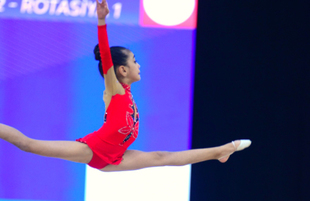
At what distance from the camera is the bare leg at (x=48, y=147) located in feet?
6.72

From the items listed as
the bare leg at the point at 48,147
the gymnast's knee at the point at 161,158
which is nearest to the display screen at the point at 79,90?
the gymnast's knee at the point at 161,158

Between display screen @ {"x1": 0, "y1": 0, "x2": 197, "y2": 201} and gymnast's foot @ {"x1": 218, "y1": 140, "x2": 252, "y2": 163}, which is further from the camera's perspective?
display screen @ {"x1": 0, "y1": 0, "x2": 197, "y2": 201}

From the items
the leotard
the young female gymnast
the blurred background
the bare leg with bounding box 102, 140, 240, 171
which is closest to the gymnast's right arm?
the young female gymnast

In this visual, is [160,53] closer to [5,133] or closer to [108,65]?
[108,65]

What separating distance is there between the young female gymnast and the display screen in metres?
1.14

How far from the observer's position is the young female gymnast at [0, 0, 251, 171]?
2.14 metres

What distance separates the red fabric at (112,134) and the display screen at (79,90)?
1.28 m

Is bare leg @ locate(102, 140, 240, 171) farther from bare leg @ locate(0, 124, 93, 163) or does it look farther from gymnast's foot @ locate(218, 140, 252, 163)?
bare leg @ locate(0, 124, 93, 163)

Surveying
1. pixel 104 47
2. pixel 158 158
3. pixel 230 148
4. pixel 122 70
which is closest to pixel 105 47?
pixel 104 47

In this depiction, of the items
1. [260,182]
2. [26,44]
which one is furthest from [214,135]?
[26,44]

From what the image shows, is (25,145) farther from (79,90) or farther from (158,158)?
(79,90)

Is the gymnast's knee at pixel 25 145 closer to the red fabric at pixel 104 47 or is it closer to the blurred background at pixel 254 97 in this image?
the red fabric at pixel 104 47

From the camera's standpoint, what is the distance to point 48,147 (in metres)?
2.16

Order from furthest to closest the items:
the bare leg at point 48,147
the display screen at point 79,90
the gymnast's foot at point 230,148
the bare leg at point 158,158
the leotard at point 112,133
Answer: the display screen at point 79,90 → the gymnast's foot at point 230,148 → the bare leg at point 158,158 → the leotard at point 112,133 → the bare leg at point 48,147
